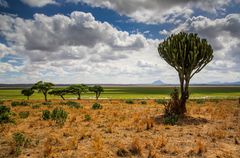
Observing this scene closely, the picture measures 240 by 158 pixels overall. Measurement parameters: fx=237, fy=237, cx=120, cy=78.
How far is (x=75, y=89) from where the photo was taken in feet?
187

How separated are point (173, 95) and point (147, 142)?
8769 millimetres

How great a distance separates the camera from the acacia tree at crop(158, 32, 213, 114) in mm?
17575

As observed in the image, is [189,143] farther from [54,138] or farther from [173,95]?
[173,95]

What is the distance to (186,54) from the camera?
1798cm

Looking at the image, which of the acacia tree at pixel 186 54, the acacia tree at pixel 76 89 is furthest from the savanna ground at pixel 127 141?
the acacia tree at pixel 76 89

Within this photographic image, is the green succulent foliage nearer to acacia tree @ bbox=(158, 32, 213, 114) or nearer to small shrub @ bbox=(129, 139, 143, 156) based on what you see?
acacia tree @ bbox=(158, 32, 213, 114)

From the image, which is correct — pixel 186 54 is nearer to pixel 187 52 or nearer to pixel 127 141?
pixel 187 52

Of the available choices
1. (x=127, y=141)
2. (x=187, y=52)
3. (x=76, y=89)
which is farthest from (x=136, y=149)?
(x=76, y=89)

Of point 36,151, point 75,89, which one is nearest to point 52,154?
point 36,151

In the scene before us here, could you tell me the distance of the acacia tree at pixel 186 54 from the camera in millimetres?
17575

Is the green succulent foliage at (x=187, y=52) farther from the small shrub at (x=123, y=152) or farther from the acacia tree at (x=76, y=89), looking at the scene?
the acacia tree at (x=76, y=89)

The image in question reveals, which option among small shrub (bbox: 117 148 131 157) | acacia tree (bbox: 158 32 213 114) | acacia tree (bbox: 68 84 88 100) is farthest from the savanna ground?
acacia tree (bbox: 68 84 88 100)

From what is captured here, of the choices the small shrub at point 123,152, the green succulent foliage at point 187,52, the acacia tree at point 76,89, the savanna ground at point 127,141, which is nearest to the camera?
the small shrub at point 123,152

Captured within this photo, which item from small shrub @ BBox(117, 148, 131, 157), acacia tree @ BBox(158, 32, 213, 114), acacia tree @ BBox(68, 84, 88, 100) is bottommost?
small shrub @ BBox(117, 148, 131, 157)
